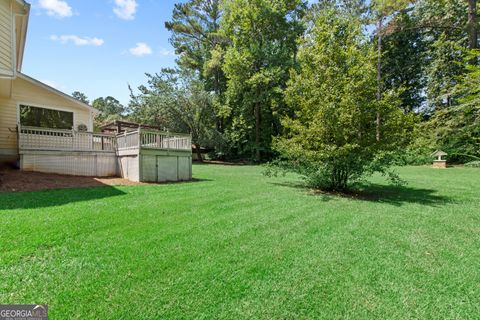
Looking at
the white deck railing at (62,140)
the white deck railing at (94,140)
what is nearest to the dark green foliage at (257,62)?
the white deck railing at (94,140)

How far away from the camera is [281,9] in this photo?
22.6 metres

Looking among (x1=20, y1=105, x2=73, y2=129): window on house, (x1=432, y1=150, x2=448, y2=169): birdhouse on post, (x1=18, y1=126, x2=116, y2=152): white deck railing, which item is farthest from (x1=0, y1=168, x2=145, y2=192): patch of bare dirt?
(x1=432, y1=150, x2=448, y2=169): birdhouse on post

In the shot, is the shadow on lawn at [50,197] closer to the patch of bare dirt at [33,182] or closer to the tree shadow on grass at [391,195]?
the patch of bare dirt at [33,182]

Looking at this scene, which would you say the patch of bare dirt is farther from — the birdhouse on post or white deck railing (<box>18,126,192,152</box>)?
the birdhouse on post

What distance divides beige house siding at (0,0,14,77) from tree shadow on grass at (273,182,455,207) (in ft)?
30.9

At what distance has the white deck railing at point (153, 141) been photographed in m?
9.11

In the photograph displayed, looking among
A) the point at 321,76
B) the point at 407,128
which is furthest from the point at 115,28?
the point at 407,128

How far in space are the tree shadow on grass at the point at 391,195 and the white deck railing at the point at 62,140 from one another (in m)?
8.25

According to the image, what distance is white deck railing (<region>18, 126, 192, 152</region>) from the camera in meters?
9.19

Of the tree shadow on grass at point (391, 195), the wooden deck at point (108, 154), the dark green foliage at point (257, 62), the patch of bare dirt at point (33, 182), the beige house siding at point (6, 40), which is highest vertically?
the dark green foliage at point (257, 62)

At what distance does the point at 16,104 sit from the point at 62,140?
2.50 m

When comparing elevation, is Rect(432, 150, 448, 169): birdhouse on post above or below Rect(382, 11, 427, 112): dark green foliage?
below

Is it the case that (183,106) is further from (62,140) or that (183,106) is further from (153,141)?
(153,141)

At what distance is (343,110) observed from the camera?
7035 millimetres
